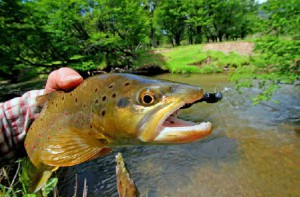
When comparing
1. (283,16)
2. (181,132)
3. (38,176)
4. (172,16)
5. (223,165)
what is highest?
(172,16)

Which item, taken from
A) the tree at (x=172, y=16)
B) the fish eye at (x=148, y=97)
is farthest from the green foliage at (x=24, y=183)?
the tree at (x=172, y=16)

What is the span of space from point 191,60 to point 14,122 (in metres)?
21.9

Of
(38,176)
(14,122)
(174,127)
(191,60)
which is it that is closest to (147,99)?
(174,127)

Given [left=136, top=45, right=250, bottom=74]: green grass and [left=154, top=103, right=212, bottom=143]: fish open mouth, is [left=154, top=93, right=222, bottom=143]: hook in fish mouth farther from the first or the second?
[left=136, top=45, right=250, bottom=74]: green grass

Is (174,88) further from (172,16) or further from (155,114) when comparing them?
(172,16)

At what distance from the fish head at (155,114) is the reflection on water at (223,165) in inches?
134

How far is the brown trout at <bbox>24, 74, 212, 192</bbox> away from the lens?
1391mm

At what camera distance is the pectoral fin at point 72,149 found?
1477 millimetres

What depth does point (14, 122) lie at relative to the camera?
218cm

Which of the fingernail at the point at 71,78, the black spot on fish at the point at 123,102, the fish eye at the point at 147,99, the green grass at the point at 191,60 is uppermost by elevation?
the fingernail at the point at 71,78

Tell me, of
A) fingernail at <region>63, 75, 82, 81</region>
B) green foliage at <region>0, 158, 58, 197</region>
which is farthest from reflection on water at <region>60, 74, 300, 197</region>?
fingernail at <region>63, 75, 82, 81</region>

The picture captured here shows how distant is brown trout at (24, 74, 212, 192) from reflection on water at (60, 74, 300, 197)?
324 centimetres

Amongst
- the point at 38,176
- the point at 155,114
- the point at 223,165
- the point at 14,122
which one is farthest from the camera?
the point at 223,165

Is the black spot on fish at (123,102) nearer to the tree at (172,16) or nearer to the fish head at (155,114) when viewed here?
the fish head at (155,114)
